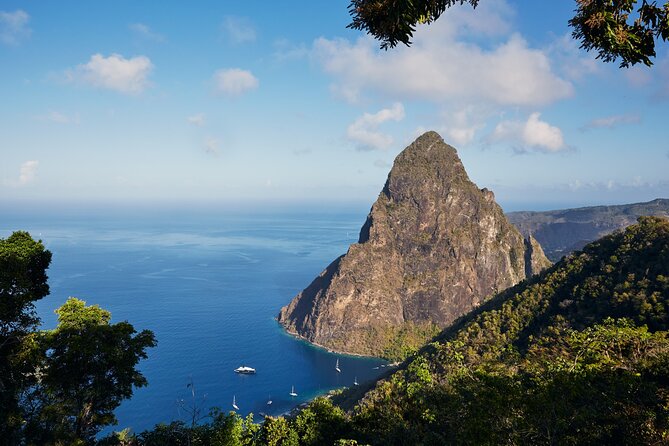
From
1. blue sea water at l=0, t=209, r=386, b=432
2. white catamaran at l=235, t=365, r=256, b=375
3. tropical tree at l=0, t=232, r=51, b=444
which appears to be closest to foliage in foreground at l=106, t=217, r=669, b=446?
tropical tree at l=0, t=232, r=51, b=444

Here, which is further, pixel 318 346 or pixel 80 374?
pixel 318 346

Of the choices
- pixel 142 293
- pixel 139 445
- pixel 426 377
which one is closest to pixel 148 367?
pixel 142 293

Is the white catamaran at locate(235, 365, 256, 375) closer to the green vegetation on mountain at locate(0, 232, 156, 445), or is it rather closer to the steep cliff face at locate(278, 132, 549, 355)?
the steep cliff face at locate(278, 132, 549, 355)

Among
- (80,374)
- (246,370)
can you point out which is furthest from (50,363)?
(246,370)

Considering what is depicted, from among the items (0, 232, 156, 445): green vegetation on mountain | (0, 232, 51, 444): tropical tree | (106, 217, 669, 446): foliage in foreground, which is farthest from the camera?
(0, 232, 156, 445): green vegetation on mountain

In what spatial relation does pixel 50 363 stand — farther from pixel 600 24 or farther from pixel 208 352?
pixel 208 352

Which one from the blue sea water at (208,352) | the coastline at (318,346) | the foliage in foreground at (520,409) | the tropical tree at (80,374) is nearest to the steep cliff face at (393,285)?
the coastline at (318,346)

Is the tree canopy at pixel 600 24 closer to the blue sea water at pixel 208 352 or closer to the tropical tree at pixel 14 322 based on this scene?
the tropical tree at pixel 14 322

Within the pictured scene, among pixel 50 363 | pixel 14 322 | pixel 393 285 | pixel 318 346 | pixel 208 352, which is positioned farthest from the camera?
pixel 393 285
